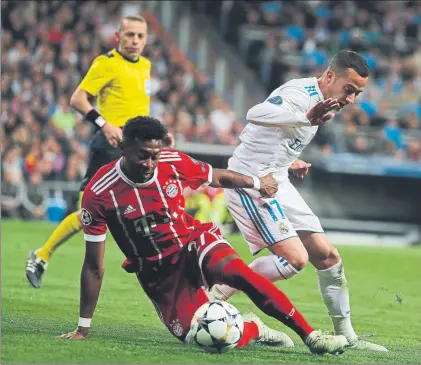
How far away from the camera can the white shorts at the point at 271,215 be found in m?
8.31

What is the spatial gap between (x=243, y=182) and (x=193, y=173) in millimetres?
423

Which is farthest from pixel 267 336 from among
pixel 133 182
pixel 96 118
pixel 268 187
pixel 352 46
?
pixel 352 46

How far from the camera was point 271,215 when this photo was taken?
834 centimetres

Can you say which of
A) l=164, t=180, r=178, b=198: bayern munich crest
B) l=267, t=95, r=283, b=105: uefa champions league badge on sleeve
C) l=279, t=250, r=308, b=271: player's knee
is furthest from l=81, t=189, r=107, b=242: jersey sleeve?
l=267, t=95, r=283, b=105: uefa champions league badge on sleeve

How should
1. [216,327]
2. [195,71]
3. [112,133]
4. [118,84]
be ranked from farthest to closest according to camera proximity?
1. [195,71]
2. [118,84]
3. [112,133]
4. [216,327]

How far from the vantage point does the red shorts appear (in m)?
7.47

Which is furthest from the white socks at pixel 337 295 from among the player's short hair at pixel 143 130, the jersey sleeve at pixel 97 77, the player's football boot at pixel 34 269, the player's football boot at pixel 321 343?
the player's football boot at pixel 34 269

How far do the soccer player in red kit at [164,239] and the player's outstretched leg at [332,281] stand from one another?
0.95 metres

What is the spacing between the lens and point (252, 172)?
8.55 metres

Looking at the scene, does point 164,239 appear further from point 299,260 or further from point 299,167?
point 299,167

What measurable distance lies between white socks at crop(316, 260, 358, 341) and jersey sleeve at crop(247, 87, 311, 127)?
4.13 feet

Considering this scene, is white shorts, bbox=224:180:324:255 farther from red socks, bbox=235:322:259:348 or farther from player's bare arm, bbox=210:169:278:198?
red socks, bbox=235:322:259:348

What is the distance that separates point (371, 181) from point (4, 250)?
1098 cm

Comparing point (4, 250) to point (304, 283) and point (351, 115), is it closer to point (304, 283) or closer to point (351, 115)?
point (304, 283)
